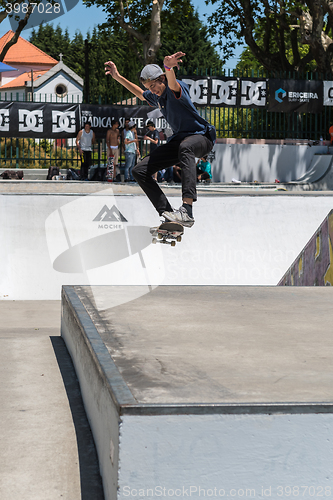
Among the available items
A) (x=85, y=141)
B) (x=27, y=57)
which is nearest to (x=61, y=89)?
(x=27, y=57)

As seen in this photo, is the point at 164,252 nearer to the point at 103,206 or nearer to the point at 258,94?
the point at 103,206

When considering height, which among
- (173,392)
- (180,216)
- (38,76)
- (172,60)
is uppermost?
(38,76)

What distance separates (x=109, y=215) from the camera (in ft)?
30.0

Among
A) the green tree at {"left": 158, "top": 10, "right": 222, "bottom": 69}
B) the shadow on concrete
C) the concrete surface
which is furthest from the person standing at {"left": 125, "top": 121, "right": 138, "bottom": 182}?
the green tree at {"left": 158, "top": 10, "right": 222, "bottom": 69}

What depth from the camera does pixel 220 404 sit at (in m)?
2.56

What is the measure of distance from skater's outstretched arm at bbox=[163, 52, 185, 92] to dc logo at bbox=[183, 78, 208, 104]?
42.1 ft

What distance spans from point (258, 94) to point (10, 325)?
44.2ft

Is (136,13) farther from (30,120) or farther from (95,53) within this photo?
(95,53)

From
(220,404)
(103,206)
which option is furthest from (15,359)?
(103,206)

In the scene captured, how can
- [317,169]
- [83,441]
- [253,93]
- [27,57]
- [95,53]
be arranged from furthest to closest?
[27,57] → [95,53] → [317,169] → [253,93] → [83,441]

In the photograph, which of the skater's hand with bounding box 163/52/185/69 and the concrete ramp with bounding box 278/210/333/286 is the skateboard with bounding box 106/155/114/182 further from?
the skater's hand with bounding box 163/52/185/69

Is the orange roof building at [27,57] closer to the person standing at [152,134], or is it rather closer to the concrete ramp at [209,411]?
the person standing at [152,134]

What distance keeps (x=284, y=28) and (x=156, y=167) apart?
24.8 metres

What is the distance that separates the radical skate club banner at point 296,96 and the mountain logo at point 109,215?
11.0m
